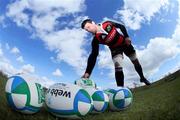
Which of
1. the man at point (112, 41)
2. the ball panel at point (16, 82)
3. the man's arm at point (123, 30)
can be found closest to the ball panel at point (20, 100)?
the ball panel at point (16, 82)

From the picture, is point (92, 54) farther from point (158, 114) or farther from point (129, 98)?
point (158, 114)

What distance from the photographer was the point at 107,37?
1336 centimetres

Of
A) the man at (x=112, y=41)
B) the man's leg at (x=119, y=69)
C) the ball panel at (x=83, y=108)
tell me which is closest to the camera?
the ball panel at (x=83, y=108)

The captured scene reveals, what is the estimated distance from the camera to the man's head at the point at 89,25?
12.7m

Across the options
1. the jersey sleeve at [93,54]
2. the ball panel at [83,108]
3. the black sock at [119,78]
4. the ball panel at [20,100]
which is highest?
the jersey sleeve at [93,54]

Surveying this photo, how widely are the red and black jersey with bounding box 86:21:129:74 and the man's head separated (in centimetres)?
29

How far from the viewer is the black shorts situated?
13694 millimetres

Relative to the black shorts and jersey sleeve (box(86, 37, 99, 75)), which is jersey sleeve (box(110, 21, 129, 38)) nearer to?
the black shorts

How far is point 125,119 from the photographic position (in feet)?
31.3

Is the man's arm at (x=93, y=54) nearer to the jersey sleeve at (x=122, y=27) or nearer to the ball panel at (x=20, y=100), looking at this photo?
the jersey sleeve at (x=122, y=27)

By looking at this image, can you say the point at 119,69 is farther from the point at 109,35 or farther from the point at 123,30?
the point at 123,30

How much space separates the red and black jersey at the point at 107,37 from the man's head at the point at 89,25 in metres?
0.29

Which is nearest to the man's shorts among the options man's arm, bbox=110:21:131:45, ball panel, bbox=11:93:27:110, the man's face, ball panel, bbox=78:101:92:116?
man's arm, bbox=110:21:131:45

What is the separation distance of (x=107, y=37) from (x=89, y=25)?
884mm
